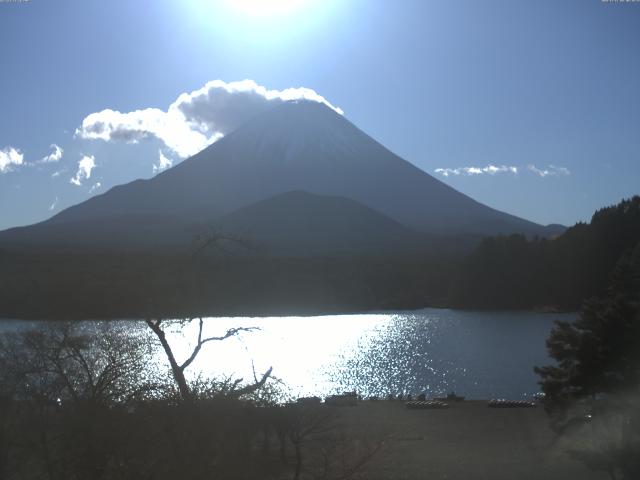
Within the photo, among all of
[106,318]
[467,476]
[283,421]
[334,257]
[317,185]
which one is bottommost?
[467,476]

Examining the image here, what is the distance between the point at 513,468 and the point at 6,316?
9056mm

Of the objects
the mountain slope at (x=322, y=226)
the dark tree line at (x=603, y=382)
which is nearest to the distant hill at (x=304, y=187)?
the mountain slope at (x=322, y=226)

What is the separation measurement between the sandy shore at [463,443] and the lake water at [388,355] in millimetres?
2394

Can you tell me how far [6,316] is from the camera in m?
13.1

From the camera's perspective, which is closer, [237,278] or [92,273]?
[92,273]

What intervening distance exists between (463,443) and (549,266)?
4532 centimetres

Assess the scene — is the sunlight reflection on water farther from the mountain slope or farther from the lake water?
the mountain slope

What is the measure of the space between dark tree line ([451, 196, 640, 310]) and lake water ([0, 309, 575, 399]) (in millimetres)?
10702

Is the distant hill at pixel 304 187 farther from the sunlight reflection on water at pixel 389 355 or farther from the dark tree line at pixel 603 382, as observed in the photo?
the dark tree line at pixel 603 382

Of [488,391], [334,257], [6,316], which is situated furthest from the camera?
[334,257]

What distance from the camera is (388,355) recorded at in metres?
28.3

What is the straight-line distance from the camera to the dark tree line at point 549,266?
51.2 metres

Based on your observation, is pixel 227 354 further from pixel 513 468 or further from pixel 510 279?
pixel 510 279

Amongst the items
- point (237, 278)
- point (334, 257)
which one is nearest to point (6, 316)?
point (237, 278)
